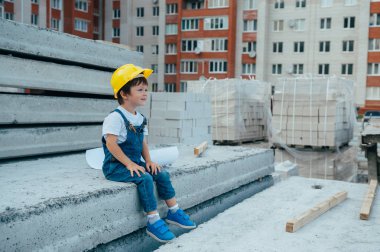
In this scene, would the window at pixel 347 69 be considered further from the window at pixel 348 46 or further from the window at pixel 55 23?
the window at pixel 55 23

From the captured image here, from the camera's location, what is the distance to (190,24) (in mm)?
39031

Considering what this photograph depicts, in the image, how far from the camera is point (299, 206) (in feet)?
13.8

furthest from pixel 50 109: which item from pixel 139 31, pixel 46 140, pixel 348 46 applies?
pixel 139 31

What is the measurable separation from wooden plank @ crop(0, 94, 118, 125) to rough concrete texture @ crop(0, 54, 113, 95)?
112 millimetres

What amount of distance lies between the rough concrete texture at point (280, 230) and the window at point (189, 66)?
34.7 m

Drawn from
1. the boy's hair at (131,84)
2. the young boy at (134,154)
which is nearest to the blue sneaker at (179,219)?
the young boy at (134,154)

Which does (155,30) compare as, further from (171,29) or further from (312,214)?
(312,214)

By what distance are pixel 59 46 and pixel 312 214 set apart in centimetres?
285

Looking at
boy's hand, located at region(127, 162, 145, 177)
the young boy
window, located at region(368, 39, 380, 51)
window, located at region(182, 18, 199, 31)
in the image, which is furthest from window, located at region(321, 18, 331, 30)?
boy's hand, located at region(127, 162, 145, 177)

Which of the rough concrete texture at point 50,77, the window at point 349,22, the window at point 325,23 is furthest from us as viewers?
the window at point 325,23

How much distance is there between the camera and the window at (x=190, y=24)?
3872cm

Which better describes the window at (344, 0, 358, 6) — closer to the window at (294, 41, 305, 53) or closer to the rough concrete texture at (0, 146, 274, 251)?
the window at (294, 41, 305, 53)

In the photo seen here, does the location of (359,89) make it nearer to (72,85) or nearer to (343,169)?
(343,169)

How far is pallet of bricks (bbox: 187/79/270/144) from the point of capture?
1334 centimetres
